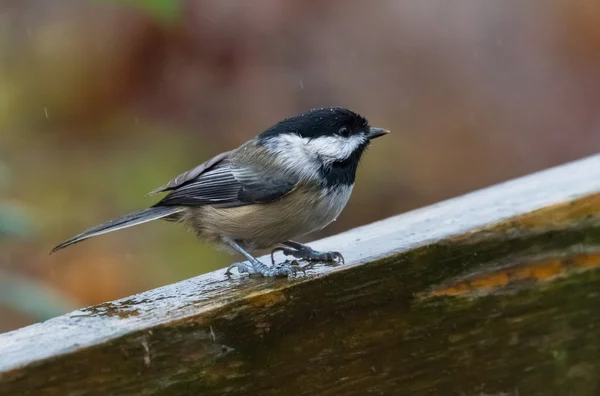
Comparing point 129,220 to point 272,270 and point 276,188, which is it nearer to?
point 276,188

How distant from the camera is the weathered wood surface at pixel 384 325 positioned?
1.10 metres

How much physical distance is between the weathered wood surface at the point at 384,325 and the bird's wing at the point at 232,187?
84 cm

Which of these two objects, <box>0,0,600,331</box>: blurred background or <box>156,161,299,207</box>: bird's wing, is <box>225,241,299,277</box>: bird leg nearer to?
<box>156,161,299,207</box>: bird's wing

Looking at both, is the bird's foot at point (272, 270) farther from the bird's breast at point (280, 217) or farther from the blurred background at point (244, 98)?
the blurred background at point (244, 98)

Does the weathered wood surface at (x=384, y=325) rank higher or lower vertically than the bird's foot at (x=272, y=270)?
lower

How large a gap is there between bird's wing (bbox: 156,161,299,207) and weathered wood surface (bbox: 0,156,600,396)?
32.9 inches

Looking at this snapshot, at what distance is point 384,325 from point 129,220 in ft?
3.97

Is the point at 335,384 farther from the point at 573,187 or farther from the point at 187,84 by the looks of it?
the point at 187,84

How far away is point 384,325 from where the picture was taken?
128cm

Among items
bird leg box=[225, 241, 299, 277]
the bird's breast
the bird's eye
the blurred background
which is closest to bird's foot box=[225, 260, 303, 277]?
bird leg box=[225, 241, 299, 277]

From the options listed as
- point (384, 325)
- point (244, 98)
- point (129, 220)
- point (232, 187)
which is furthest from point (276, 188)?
point (244, 98)

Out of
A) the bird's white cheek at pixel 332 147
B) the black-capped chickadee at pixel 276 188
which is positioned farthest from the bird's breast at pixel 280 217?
the bird's white cheek at pixel 332 147

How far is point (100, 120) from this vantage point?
13.9 feet

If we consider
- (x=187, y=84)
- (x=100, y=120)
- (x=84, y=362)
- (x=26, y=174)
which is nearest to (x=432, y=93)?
(x=187, y=84)
